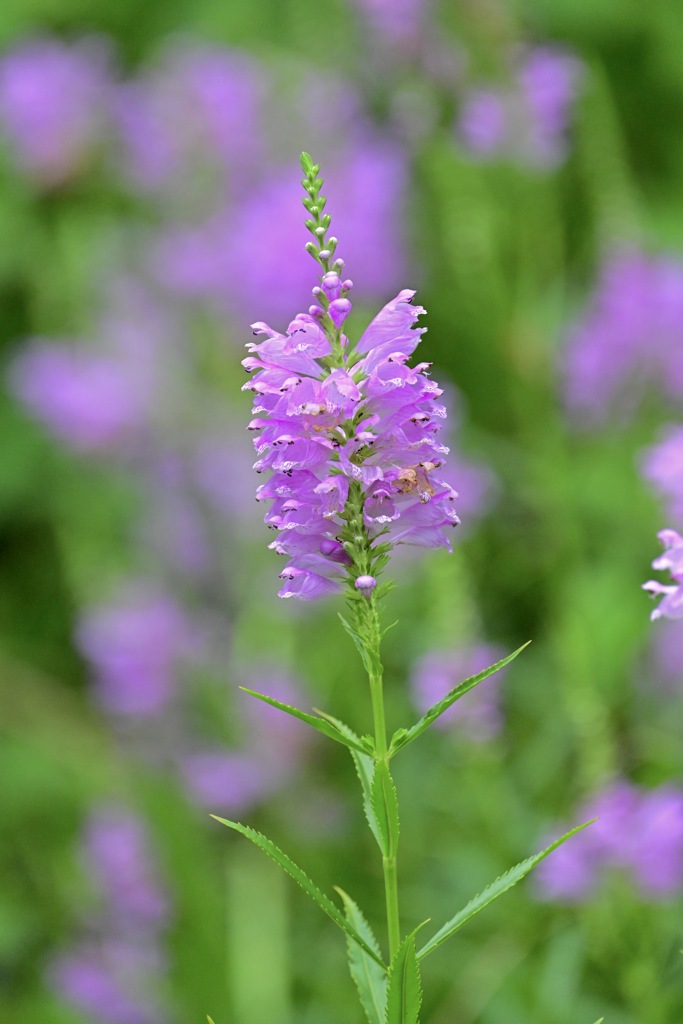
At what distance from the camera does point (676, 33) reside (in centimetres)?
359

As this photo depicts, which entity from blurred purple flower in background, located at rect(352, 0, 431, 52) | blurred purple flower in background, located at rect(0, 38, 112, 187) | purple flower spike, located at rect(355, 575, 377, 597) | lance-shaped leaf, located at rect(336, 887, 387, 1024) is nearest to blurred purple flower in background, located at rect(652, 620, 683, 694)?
blurred purple flower in background, located at rect(352, 0, 431, 52)

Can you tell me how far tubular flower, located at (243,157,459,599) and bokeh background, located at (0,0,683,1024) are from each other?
3.22ft

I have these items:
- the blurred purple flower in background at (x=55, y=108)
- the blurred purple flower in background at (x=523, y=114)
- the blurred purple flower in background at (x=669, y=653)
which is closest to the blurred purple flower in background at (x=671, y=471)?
the blurred purple flower in background at (x=669, y=653)

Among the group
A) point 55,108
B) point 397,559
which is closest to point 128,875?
point 397,559

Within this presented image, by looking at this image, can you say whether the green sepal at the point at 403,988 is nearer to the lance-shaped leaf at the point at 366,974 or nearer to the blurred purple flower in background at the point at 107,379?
the lance-shaped leaf at the point at 366,974

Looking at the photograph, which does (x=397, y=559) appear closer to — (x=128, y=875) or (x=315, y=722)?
(x=128, y=875)

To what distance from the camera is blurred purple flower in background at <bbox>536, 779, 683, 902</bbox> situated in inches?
69.7

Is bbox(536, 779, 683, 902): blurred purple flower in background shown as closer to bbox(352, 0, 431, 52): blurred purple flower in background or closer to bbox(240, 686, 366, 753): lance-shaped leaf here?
bbox(240, 686, 366, 753): lance-shaped leaf

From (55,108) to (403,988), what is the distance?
322 centimetres

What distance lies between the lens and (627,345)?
2.91 metres

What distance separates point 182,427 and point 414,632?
97 centimetres

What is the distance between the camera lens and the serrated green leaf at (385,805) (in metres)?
0.90

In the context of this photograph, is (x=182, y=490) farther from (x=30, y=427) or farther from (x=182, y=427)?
(x=30, y=427)

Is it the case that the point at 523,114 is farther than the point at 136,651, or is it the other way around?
the point at 136,651
